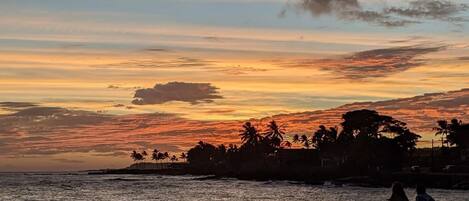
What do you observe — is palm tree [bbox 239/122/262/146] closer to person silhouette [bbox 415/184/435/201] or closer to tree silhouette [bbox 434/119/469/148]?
tree silhouette [bbox 434/119/469/148]

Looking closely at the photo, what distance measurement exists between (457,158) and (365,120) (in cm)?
2188

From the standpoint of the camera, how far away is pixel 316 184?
118 meters

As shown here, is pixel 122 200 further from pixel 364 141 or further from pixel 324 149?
pixel 324 149

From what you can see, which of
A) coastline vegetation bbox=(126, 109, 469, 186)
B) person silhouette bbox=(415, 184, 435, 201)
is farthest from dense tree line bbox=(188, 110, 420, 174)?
person silhouette bbox=(415, 184, 435, 201)

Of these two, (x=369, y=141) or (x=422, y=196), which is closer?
(x=422, y=196)

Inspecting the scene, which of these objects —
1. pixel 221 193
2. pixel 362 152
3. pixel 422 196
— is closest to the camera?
pixel 422 196

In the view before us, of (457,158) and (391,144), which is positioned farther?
(457,158)

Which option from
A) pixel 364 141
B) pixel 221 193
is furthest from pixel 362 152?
pixel 221 193

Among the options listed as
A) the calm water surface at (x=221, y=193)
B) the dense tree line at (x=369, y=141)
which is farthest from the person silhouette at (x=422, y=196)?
the dense tree line at (x=369, y=141)

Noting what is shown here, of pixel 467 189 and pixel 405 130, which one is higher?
pixel 405 130

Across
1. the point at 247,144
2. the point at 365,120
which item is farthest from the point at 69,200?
the point at 247,144

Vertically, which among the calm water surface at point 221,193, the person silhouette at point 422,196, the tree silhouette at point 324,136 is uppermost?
the tree silhouette at point 324,136

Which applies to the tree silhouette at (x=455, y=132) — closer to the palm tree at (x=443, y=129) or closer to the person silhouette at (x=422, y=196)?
the palm tree at (x=443, y=129)

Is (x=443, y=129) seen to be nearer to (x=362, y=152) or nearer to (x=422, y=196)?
(x=362, y=152)
